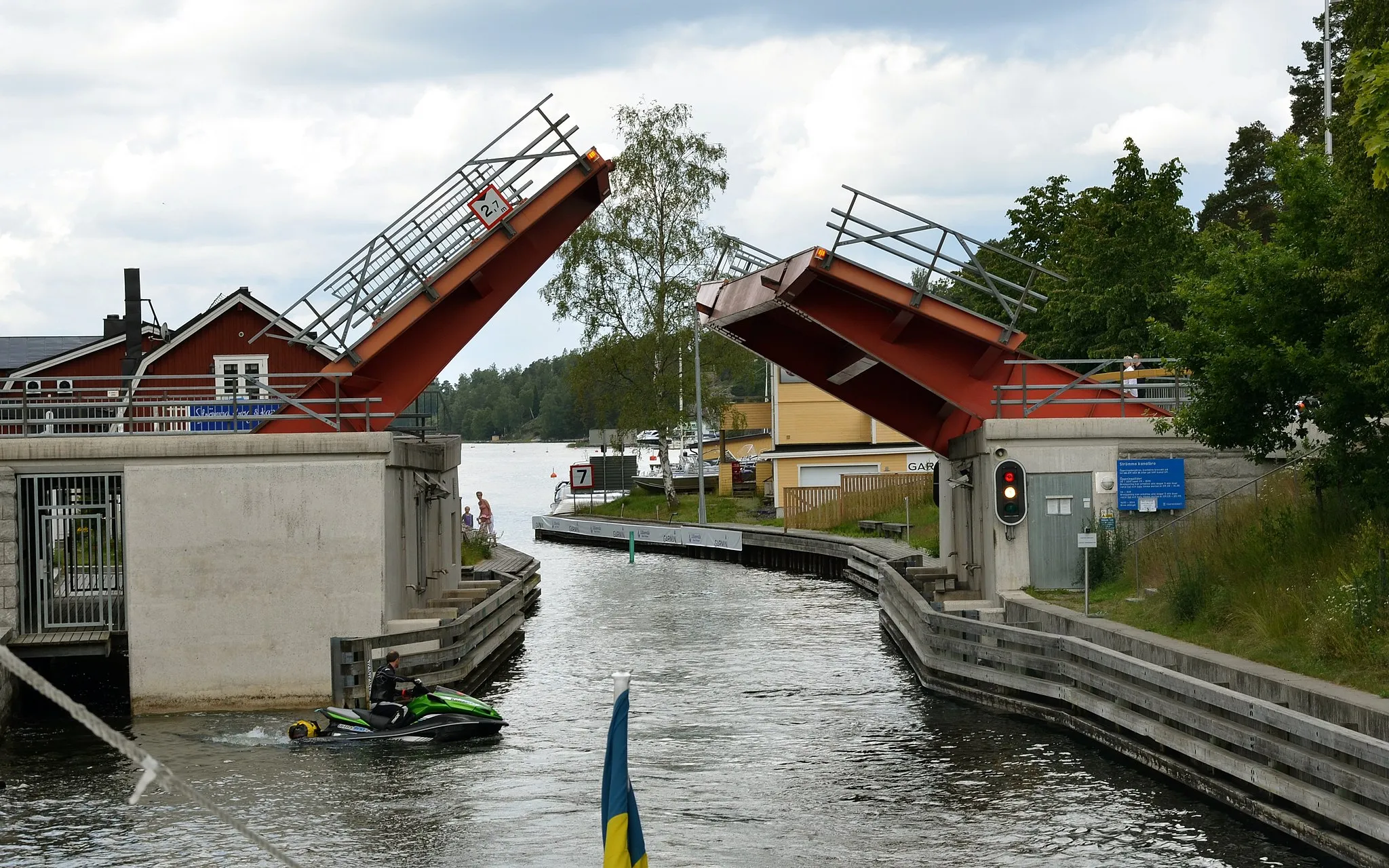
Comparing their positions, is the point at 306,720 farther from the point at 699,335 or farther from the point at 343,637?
the point at 699,335

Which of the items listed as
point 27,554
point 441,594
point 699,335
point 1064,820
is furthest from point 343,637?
point 699,335

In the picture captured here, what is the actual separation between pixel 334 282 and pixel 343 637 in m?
5.44

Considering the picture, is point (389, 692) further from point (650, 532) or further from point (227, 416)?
point (650, 532)

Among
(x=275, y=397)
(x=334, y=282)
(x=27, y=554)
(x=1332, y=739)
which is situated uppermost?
(x=334, y=282)

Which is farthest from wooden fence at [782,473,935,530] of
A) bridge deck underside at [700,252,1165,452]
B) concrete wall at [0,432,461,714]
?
concrete wall at [0,432,461,714]

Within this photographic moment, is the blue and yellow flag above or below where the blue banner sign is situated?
below

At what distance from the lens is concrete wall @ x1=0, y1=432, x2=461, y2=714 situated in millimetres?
18625

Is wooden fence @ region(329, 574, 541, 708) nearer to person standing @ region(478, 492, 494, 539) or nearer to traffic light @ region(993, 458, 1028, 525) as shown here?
traffic light @ region(993, 458, 1028, 525)

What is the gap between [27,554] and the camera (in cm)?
1977

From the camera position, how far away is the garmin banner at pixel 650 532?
44594mm

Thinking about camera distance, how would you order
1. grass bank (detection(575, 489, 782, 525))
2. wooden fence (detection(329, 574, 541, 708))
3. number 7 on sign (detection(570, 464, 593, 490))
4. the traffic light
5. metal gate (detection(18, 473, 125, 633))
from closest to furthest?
wooden fence (detection(329, 574, 541, 708)) → metal gate (detection(18, 473, 125, 633)) → the traffic light → grass bank (detection(575, 489, 782, 525)) → number 7 on sign (detection(570, 464, 593, 490))

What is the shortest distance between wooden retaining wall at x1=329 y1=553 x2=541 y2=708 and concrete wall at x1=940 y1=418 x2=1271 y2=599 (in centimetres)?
784

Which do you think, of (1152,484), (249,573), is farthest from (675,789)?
(1152,484)

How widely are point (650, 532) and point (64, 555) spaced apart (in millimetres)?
29955
